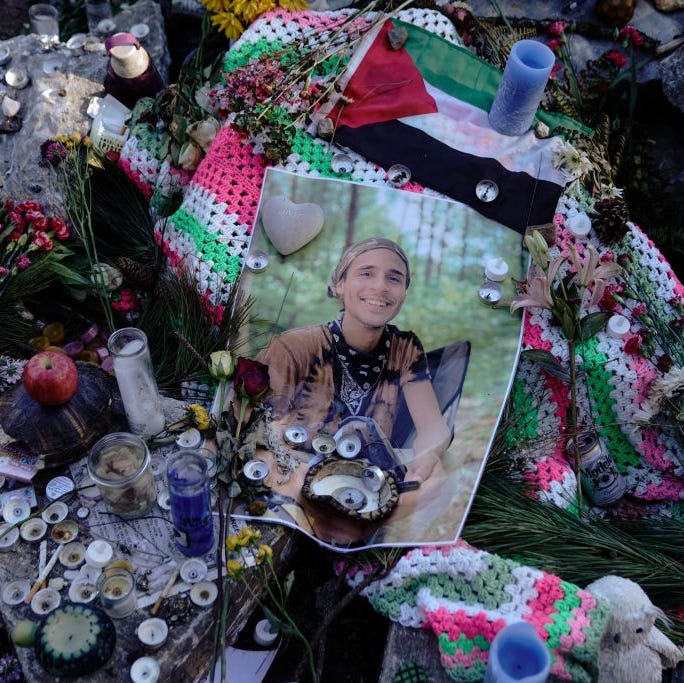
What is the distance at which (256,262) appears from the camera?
1.83m

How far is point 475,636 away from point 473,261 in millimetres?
863

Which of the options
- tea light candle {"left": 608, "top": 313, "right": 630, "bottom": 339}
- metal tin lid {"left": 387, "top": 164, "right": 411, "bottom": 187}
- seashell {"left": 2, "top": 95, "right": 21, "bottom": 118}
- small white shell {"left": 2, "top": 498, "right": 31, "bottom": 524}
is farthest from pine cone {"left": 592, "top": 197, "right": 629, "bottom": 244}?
seashell {"left": 2, "top": 95, "right": 21, "bottom": 118}

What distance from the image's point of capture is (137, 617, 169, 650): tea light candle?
135 cm

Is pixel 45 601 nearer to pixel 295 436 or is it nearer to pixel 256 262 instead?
pixel 295 436

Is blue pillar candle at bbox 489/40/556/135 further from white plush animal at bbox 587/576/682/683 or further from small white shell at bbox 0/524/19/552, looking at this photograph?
small white shell at bbox 0/524/19/552

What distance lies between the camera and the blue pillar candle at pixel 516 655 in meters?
1.22

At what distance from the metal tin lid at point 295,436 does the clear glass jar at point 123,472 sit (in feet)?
0.99

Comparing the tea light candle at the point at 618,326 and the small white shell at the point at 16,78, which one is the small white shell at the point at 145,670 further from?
the small white shell at the point at 16,78

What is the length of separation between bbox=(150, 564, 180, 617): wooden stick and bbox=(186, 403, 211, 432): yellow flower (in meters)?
0.30

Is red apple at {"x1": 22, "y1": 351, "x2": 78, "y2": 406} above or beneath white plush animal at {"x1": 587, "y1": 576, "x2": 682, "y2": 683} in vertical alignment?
above

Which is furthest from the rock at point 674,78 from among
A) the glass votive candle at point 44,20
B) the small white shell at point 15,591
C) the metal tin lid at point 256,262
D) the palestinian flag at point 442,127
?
the small white shell at point 15,591

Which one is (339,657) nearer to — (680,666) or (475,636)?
(475,636)

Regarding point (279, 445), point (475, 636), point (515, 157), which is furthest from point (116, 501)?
point (515, 157)

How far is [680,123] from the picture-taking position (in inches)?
96.7
